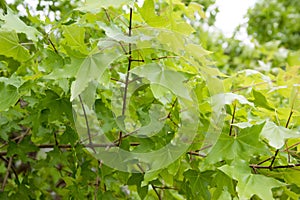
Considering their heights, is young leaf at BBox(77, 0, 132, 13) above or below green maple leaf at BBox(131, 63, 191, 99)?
above

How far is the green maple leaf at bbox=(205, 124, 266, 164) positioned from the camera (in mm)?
719

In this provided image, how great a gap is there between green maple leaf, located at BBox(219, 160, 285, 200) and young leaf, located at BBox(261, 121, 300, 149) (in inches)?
2.2

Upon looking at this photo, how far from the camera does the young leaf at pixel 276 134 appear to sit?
2.26ft

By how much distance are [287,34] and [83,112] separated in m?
2.97

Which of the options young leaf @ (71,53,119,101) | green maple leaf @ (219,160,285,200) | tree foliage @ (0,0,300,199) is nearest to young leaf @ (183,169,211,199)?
tree foliage @ (0,0,300,199)

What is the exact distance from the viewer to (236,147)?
736mm

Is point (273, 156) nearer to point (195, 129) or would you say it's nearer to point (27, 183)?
point (195, 129)

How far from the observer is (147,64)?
670 mm

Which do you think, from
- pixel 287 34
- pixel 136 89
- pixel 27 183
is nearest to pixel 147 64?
pixel 136 89

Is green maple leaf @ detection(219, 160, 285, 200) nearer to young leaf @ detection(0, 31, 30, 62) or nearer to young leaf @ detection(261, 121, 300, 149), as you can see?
young leaf @ detection(261, 121, 300, 149)

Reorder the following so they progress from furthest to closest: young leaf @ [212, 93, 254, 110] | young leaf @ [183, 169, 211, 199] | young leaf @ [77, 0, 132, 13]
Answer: young leaf @ [183, 169, 211, 199], young leaf @ [212, 93, 254, 110], young leaf @ [77, 0, 132, 13]

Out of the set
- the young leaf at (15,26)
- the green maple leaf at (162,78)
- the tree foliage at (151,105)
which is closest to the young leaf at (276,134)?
the tree foliage at (151,105)

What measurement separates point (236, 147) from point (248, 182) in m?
0.07

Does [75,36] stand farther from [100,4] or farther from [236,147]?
[236,147]
